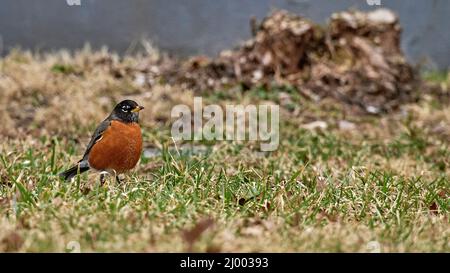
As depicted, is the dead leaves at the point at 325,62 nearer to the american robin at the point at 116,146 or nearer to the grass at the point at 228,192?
the grass at the point at 228,192

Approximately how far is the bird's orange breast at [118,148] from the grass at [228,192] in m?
0.13

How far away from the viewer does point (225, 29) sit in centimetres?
930

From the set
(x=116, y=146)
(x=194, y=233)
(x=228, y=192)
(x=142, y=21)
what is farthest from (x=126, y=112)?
(x=142, y=21)

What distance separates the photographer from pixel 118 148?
408 centimetres

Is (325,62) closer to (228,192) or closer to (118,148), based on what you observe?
(118,148)

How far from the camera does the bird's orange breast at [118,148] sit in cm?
409

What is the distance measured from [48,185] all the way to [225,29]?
5822 mm

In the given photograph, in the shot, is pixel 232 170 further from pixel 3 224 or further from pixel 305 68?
pixel 305 68

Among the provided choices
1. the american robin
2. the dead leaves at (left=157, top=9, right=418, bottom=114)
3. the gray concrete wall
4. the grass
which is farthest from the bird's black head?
the gray concrete wall

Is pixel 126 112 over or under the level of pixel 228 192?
→ over

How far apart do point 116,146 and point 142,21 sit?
5.28 m

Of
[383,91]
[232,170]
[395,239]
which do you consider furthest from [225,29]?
[395,239]

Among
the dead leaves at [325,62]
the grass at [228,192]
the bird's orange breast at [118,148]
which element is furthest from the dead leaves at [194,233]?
the dead leaves at [325,62]
